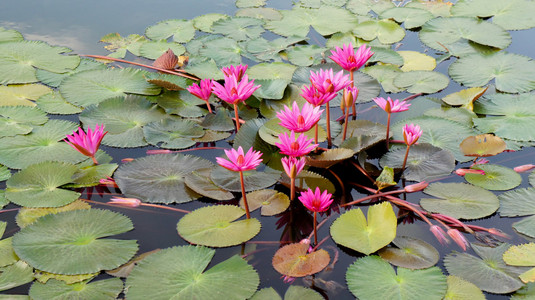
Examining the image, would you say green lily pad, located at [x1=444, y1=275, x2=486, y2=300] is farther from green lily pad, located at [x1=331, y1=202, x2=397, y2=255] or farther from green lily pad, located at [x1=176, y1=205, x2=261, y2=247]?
green lily pad, located at [x1=176, y1=205, x2=261, y2=247]

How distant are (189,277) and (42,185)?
3.38 feet

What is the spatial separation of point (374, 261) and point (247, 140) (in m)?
1.03

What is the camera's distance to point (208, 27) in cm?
428

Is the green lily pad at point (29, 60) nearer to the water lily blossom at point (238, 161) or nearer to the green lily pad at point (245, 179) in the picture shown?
the green lily pad at point (245, 179)

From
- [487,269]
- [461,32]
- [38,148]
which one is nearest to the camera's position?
[487,269]

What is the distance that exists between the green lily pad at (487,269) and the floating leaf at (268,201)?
764 millimetres

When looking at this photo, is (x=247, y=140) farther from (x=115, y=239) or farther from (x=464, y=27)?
(x=464, y=27)

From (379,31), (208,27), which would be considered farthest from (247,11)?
(379,31)

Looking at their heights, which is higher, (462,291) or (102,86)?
(102,86)

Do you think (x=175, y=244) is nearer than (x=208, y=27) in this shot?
Yes

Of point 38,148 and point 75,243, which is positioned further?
point 38,148

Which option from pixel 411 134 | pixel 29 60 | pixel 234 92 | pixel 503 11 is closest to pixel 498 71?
pixel 503 11

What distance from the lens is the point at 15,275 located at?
191 cm

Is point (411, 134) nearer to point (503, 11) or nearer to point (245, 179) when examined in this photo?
point (245, 179)
